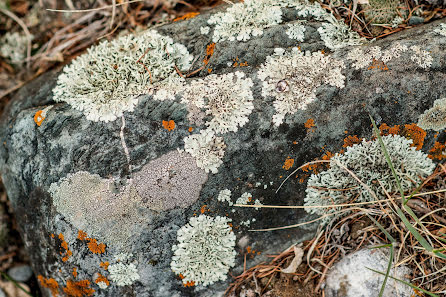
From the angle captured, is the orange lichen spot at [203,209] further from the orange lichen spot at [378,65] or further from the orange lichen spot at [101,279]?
the orange lichen spot at [378,65]

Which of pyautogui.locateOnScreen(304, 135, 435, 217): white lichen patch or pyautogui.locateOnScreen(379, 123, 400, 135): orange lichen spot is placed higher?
pyautogui.locateOnScreen(379, 123, 400, 135): orange lichen spot

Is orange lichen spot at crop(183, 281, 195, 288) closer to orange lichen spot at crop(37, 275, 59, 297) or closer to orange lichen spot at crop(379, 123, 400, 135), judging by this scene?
orange lichen spot at crop(37, 275, 59, 297)

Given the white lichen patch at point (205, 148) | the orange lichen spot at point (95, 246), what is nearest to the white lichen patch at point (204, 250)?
the white lichen patch at point (205, 148)

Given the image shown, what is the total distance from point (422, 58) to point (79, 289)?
9.66 feet

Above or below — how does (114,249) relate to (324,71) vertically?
below

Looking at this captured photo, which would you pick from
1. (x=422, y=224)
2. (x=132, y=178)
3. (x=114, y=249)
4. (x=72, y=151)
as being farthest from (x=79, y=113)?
(x=422, y=224)

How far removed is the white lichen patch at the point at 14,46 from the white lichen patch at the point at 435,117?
360cm

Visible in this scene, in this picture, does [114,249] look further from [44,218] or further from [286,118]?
[286,118]

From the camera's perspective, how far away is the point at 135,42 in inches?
103

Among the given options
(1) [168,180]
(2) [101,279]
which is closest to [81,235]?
(2) [101,279]

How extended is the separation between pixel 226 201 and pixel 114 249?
0.86 metres

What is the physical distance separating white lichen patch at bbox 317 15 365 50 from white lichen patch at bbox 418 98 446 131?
27.1 inches

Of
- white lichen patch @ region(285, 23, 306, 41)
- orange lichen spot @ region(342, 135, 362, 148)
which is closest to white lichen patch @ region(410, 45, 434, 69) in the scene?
orange lichen spot @ region(342, 135, 362, 148)

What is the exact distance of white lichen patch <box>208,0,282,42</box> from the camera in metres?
2.47
